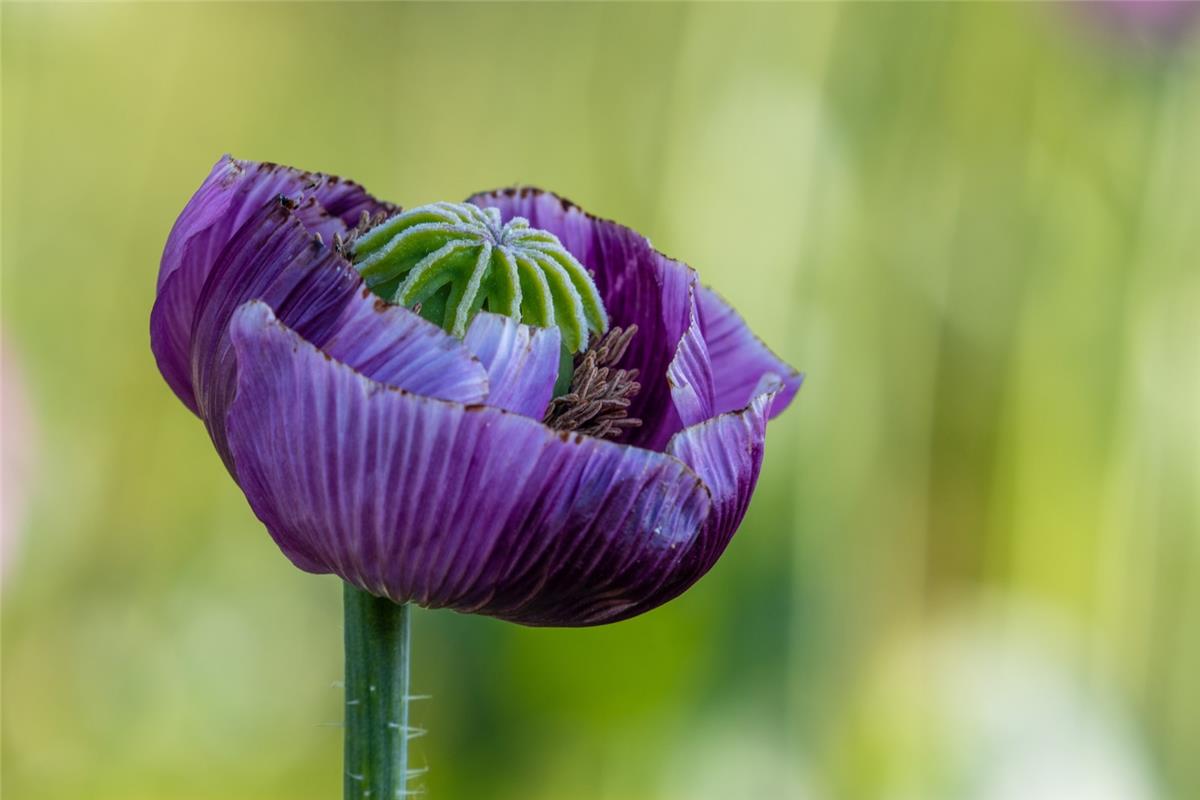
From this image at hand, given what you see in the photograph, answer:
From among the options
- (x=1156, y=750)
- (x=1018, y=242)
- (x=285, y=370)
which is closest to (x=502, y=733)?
(x=1156, y=750)

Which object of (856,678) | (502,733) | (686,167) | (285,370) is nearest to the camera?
(285,370)

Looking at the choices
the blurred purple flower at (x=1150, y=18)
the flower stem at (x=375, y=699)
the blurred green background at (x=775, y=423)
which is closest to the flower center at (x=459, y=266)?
the flower stem at (x=375, y=699)

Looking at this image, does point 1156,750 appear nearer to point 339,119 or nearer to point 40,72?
point 339,119

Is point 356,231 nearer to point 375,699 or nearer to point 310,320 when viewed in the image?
point 310,320

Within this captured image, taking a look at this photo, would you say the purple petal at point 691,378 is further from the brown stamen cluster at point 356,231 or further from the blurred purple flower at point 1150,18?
the blurred purple flower at point 1150,18

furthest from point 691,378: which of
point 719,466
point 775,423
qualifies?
point 775,423

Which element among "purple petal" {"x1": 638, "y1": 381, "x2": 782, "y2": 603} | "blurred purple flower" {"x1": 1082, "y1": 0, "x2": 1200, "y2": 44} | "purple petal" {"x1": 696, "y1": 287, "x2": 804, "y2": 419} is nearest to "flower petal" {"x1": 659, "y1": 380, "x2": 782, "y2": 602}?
"purple petal" {"x1": 638, "y1": 381, "x2": 782, "y2": 603}
